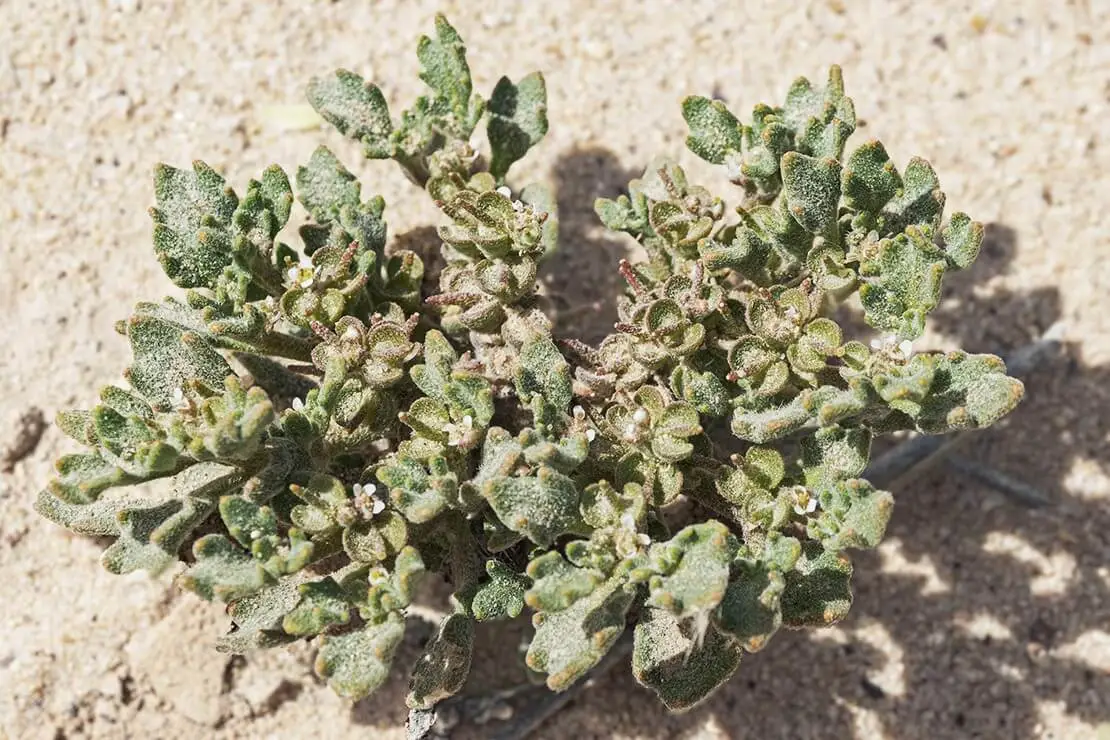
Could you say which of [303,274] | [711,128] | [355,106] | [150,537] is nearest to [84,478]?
[150,537]

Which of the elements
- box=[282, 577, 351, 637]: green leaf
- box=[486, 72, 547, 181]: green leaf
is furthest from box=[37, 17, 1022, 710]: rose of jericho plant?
box=[486, 72, 547, 181]: green leaf

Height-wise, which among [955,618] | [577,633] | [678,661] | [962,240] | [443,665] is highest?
[962,240]

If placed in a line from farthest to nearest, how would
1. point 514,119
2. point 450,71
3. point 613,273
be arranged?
point 613,273 < point 514,119 < point 450,71

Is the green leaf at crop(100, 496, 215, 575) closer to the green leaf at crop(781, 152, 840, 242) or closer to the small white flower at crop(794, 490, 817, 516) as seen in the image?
the small white flower at crop(794, 490, 817, 516)

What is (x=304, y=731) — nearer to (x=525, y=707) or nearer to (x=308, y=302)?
(x=525, y=707)

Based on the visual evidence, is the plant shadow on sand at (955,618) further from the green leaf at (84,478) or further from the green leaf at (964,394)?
the green leaf at (84,478)

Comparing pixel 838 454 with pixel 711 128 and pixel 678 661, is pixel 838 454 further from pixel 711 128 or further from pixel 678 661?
pixel 711 128
